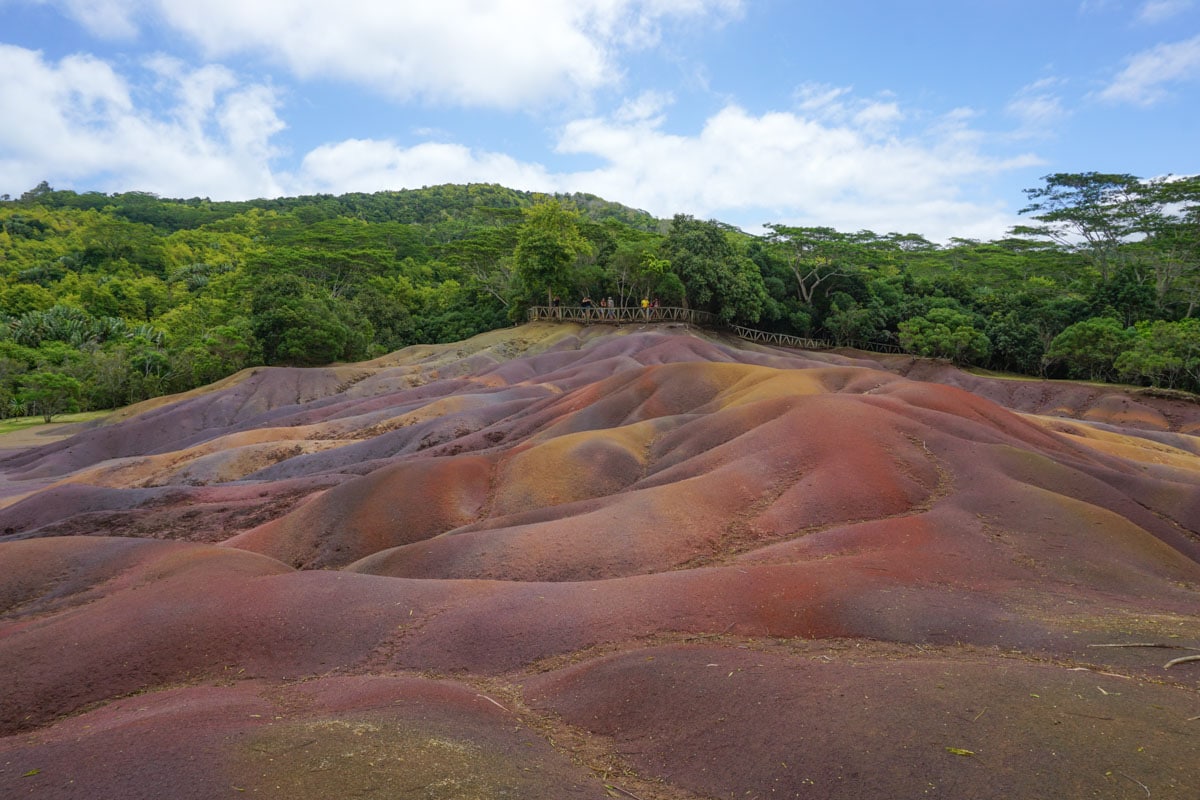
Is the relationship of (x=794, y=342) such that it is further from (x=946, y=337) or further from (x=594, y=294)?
(x=594, y=294)

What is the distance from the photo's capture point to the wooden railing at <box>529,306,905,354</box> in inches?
2645

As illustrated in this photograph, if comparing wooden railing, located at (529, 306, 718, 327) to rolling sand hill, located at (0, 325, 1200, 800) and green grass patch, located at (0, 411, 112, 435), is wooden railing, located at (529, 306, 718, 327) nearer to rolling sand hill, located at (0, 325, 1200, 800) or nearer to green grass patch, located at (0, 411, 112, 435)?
rolling sand hill, located at (0, 325, 1200, 800)

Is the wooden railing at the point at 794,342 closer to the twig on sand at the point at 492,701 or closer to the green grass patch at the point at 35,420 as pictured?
the green grass patch at the point at 35,420

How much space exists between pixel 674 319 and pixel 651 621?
56178 millimetres

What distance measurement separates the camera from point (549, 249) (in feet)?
217

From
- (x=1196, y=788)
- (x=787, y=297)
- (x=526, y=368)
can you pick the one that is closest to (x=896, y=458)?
(x=1196, y=788)

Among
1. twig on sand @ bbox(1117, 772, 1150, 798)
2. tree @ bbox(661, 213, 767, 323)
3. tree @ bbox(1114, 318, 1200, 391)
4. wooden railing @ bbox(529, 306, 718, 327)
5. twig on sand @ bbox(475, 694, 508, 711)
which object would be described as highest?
tree @ bbox(661, 213, 767, 323)

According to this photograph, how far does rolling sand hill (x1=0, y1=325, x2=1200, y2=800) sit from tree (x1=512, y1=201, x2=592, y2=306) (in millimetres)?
40004

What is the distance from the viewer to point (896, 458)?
20484 millimetres

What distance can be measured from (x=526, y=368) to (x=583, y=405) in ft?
73.1

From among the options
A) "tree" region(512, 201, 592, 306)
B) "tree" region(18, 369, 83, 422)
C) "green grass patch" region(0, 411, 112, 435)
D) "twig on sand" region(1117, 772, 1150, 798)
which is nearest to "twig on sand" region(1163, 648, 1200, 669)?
"twig on sand" region(1117, 772, 1150, 798)

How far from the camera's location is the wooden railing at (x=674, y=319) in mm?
67188

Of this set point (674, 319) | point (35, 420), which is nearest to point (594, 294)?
point (674, 319)

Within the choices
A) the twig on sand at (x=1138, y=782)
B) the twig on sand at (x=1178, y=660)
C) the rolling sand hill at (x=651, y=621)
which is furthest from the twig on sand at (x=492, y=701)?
the twig on sand at (x=1178, y=660)
